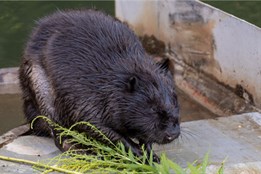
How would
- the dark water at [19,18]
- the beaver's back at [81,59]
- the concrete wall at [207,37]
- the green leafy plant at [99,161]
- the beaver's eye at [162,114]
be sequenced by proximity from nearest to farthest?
the green leafy plant at [99,161] < the beaver's eye at [162,114] < the beaver's back at [81,59] < the concrete wall at [207,37] < the dark water at [19,18]

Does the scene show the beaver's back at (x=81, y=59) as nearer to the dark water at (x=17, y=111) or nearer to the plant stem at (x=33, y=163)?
the plant stem at (x=33, y=163)

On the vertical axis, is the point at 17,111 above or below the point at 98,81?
below

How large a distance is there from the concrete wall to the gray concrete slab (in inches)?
22.5

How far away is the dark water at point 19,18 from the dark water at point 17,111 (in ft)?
4.75

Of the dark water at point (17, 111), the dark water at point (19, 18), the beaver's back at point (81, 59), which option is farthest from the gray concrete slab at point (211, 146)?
the dark water at point (19, 18)

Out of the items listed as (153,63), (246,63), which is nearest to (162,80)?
(153,63)

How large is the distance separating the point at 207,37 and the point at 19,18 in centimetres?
362

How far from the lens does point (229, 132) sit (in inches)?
182

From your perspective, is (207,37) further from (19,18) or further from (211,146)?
(19,18)

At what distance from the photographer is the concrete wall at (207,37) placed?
5238mm

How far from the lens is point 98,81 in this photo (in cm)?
394

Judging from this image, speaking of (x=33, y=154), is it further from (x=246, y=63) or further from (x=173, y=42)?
(x=173, y=42)

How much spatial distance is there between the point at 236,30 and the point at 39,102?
183 cm

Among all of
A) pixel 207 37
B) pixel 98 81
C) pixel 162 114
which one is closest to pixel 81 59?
pixel 98 81
